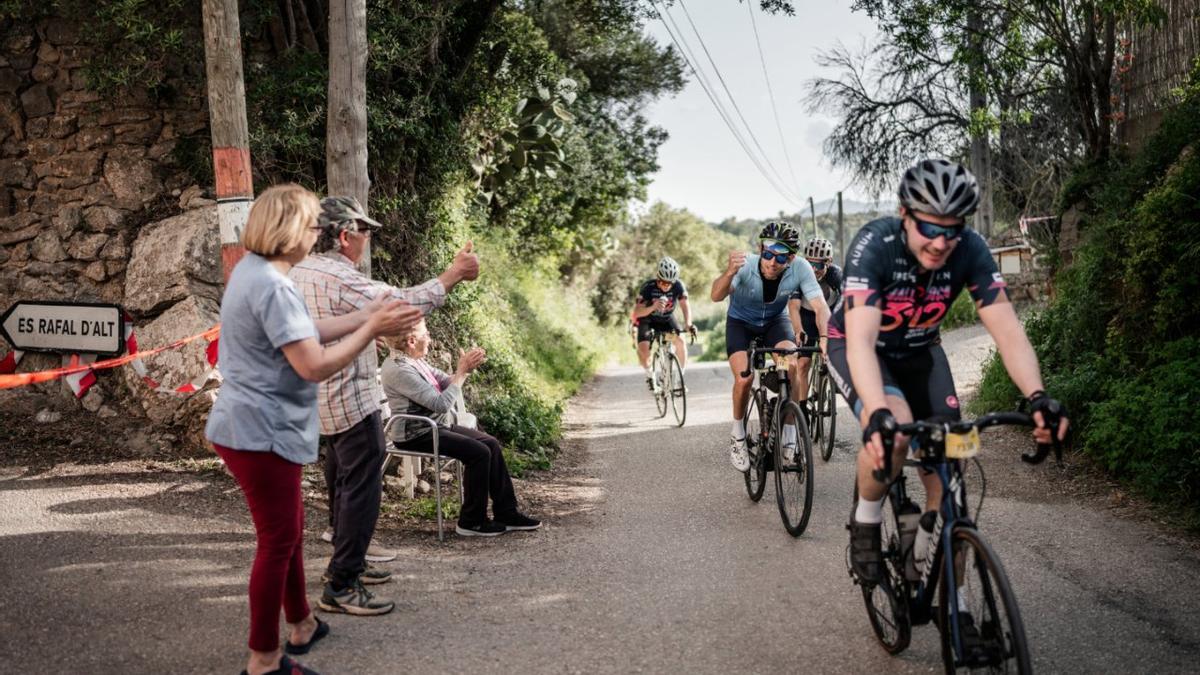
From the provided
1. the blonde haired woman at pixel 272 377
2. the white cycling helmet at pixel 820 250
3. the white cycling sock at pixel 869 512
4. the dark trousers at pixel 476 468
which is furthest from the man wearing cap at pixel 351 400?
the white cycling helmet at pixel 820 250

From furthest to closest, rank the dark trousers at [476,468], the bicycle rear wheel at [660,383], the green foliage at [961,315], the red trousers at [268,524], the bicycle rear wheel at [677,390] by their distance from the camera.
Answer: the green foliage at [961,315] < the bicycle rear wheel at [660,383] < the bicycle rear wheel at [677,390] < the dark trousers at [476,468] < the red trousers at [268,524]

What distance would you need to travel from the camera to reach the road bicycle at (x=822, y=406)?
933cm

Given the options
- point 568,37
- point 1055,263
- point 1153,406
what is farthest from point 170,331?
point 568,37

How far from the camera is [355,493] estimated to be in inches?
194

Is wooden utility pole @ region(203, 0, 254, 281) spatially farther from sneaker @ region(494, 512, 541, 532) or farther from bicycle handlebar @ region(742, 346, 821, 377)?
bicycle handlebar @ region(742, 346, 821, 377)

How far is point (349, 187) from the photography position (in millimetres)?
7566

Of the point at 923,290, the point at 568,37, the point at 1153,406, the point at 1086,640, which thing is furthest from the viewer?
the point at 568,37

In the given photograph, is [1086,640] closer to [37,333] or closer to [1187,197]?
[1187,197]

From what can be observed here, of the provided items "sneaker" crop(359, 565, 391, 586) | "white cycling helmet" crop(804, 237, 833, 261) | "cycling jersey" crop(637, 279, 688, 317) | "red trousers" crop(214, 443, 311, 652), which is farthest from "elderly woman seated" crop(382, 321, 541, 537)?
"cycling jersey" crop(637, 279, 688, 317)

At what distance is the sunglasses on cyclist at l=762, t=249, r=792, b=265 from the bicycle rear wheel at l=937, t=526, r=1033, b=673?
168 inches

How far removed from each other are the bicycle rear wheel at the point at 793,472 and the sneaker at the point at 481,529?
203 centimetres

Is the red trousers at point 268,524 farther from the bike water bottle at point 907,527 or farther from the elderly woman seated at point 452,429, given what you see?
the bike water bottle at point 907,527

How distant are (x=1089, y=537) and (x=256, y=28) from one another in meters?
8.72

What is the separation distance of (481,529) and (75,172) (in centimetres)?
566
